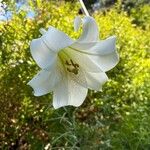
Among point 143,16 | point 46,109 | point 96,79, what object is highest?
point 96,79

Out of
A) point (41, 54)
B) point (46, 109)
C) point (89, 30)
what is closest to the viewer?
point (41, 54)

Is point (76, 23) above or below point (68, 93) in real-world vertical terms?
above

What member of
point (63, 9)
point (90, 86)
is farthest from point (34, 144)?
point (90, 86)

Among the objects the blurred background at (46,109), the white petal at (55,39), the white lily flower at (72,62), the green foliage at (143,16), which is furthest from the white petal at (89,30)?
the green foliage at (143,16)

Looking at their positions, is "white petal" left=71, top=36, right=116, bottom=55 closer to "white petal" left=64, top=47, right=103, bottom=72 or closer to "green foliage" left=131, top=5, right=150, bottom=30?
"white petal" left=64, top=47, right=103, bottom=72

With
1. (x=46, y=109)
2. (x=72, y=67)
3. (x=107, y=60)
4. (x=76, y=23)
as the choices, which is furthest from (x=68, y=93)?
(x=46, y=109)

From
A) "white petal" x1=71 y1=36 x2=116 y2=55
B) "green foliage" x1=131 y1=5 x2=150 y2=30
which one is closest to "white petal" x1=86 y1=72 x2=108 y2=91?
"white petal" x1=71 y1=36 x2=116 y2=55

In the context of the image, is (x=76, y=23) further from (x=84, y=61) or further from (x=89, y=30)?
(x=84, y=61)

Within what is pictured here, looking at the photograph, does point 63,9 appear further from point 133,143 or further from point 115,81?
point 133,143
